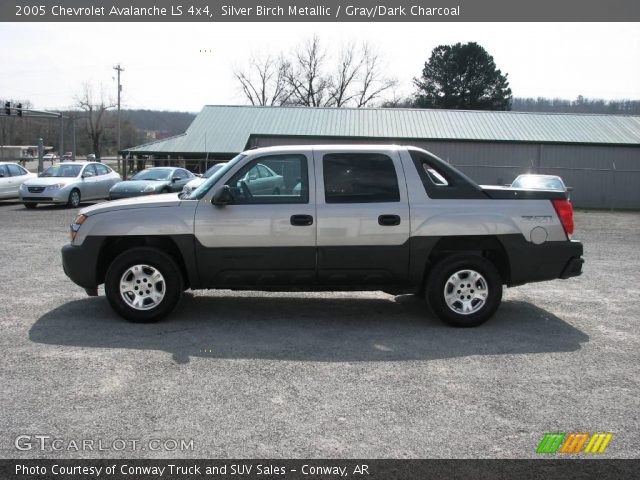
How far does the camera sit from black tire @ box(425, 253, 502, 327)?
639cm

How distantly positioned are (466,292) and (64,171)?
63.6 feet

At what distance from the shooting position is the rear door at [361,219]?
20.8ft

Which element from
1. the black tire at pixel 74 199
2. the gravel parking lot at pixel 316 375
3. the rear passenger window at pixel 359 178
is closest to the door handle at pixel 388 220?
the rear passenger window at pixel 359 178

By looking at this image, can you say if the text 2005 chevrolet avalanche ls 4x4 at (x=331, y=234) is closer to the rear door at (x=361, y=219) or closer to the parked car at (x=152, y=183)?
the rear door at (x=361, y=219)

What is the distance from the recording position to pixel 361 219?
636 centimetres

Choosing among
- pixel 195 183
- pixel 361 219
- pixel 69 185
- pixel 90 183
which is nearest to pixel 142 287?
pixel 361 219

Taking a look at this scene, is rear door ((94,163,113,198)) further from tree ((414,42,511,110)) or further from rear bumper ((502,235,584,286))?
tree ((414,42,511,110))

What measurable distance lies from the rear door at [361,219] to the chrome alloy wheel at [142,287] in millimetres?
1716

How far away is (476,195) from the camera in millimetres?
6535

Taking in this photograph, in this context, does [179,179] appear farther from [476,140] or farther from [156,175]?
[476,140]

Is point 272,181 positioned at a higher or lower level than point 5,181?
lower

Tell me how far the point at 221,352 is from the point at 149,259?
1.46 m

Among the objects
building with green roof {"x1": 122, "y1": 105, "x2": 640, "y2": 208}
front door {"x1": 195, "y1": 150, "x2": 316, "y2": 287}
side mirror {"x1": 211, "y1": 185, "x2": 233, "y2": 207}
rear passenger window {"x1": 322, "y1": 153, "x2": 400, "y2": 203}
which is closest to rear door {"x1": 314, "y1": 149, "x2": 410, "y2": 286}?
rear passenger window {"x1": 322, "y1": 153, "x2": 400, "y2": 203}

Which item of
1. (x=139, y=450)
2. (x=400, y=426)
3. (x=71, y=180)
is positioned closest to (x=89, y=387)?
(x=139, y=450)
